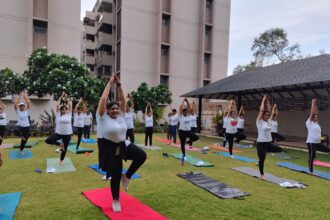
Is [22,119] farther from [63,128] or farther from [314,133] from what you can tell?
[314,133]

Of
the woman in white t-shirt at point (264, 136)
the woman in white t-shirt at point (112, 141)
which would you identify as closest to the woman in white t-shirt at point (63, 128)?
the woman in white t-shirt at point (112, 141)

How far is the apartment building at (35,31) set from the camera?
17547 mm

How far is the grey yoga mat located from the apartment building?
1542 centimetres

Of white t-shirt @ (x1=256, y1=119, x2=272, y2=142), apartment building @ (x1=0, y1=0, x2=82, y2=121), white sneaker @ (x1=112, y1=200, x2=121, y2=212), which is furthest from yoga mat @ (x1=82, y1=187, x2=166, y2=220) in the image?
apartment building @ (x1=0, y1=0, x2=82, y2=121)

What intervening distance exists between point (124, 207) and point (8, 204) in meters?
1.79

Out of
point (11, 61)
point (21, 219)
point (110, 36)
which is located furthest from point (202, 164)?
point (110, 36)

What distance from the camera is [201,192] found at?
16.3 feet

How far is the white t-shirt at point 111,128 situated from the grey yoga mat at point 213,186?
2.21m

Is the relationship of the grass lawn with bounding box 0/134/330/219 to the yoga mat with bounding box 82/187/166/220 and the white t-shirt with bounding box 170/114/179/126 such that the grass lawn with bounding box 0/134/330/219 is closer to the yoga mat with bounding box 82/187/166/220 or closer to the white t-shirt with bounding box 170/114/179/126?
the yoga mat with bounding box 82/187/166/220

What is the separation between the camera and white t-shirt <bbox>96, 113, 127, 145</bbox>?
3.78 metres

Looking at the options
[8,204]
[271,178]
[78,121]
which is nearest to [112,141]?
[8,204]

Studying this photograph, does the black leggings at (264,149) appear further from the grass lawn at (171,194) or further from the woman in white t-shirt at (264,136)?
the grass lawn at (171,194)

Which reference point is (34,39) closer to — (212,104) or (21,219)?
(212,104)

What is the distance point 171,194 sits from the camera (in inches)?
189
